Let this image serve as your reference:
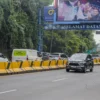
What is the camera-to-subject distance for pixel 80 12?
4547 centimetres

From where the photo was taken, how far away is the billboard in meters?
45.2

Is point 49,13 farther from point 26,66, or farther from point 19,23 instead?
point 26,66

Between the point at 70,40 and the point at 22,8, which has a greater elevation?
the point at 22,8

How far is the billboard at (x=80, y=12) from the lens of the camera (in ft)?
148

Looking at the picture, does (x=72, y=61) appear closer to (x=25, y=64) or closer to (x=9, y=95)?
(x=25, y=64)

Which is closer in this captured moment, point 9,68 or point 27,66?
point 9,68

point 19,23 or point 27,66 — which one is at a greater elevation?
point 19,23

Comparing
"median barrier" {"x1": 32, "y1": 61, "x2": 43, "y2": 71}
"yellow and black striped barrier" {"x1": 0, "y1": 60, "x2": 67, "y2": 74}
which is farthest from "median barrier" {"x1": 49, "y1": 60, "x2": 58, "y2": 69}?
"median barrier" {"x1": 32, "y1": 61, "x2": 43, "y2": 71}

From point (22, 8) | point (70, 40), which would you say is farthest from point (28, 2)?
point (70, 40)

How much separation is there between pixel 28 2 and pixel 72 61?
71.3 ft

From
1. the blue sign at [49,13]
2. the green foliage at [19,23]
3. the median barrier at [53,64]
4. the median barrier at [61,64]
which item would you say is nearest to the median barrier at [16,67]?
the median barrier at [53,64]

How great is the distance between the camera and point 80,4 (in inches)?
1796

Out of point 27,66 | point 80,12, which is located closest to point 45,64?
point 27,66

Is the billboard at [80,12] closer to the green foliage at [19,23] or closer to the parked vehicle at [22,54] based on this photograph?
the green foliage at [19,23]
